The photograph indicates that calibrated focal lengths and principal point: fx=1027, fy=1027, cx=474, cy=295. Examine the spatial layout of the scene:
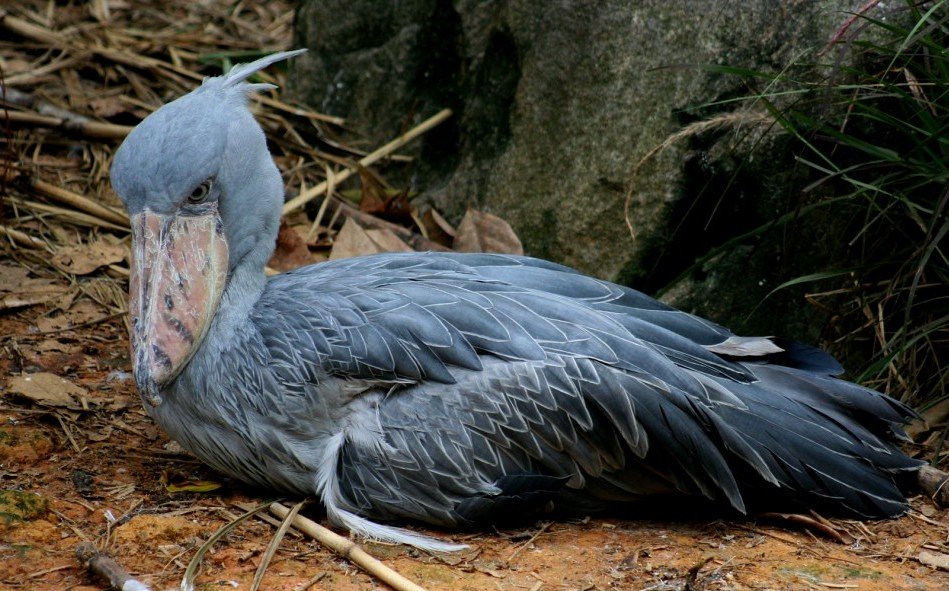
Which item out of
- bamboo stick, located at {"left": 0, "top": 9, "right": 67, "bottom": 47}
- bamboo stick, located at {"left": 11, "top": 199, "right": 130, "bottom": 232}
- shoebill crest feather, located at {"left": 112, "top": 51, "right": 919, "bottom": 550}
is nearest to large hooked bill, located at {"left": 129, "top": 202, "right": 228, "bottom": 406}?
shoebill crest feather, located at {"left": 112, "top": 51, "right": 919, "bottom": 550}

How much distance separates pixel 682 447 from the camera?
10.1 ft

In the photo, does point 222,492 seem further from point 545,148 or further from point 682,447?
point 545,148

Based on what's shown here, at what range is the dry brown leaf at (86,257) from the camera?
14.7 feet

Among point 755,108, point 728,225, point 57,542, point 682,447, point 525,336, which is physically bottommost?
point 57,542

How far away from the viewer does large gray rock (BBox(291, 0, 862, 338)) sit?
13.7 ft

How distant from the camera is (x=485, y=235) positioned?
462cm

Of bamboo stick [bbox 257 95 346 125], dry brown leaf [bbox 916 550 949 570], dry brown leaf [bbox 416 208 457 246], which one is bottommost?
dry brown leaf [bbox 916 550 949 570]

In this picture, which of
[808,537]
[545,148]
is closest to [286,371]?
[808,537]

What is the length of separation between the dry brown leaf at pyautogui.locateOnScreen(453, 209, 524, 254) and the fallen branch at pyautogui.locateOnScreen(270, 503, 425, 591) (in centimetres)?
178

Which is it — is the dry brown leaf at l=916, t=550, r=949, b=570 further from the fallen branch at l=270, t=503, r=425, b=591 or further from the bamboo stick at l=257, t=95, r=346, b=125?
the bamboo stick at l=257, t=95, r=346, b=125

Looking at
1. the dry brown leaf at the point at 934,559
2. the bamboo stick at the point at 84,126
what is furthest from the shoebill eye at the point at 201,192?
the dry brown leaf at the point at 934,559

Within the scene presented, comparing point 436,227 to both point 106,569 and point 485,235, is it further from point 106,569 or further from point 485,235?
point 106,569

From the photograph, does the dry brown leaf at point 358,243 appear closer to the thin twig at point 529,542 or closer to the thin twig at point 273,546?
the thin twig at point 273,546

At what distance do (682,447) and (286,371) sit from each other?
1222 mm
